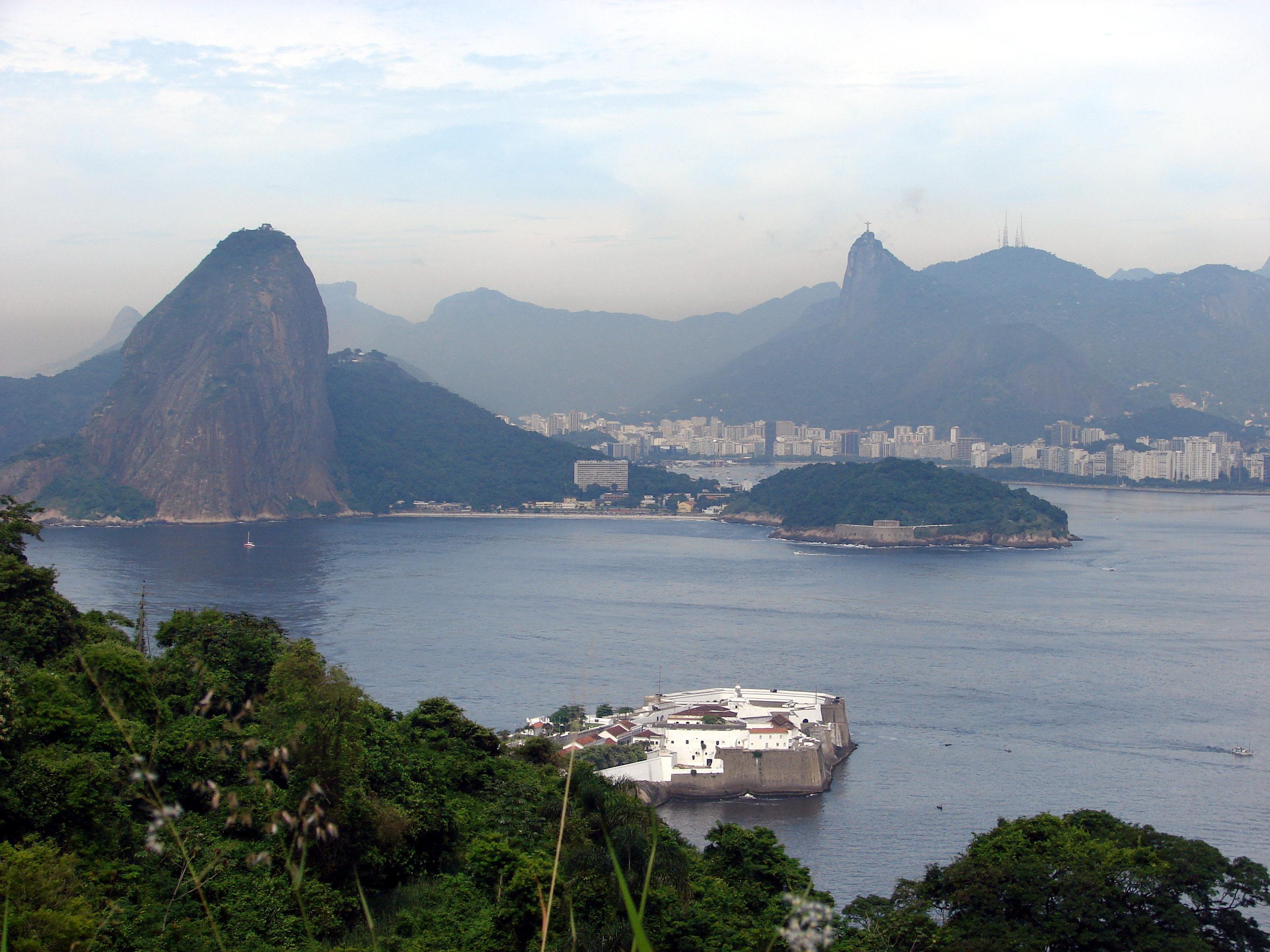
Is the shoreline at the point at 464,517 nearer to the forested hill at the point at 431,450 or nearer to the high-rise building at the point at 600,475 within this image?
the forested hill at the point at 431,450

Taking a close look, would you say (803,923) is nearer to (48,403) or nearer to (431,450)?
(431,450)

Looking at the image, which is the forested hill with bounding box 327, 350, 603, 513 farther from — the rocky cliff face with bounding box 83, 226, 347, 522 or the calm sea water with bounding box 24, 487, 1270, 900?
the calm sea water with bounding box 24, 487, 1270, 900

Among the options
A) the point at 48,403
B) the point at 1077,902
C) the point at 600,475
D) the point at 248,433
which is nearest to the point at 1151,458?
the point at 600,475

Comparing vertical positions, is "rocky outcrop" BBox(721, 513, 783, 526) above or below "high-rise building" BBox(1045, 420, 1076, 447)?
below

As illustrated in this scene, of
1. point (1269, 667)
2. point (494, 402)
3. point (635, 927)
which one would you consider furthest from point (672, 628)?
point (494, 402)

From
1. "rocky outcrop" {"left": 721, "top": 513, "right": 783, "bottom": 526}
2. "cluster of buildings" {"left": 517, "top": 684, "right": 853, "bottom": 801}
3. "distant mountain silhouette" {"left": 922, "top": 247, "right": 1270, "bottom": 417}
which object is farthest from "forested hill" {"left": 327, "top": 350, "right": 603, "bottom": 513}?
"distant mountain silhouette" {"left": 922, "top": 247, "right": 1270, "bottom": 417}
